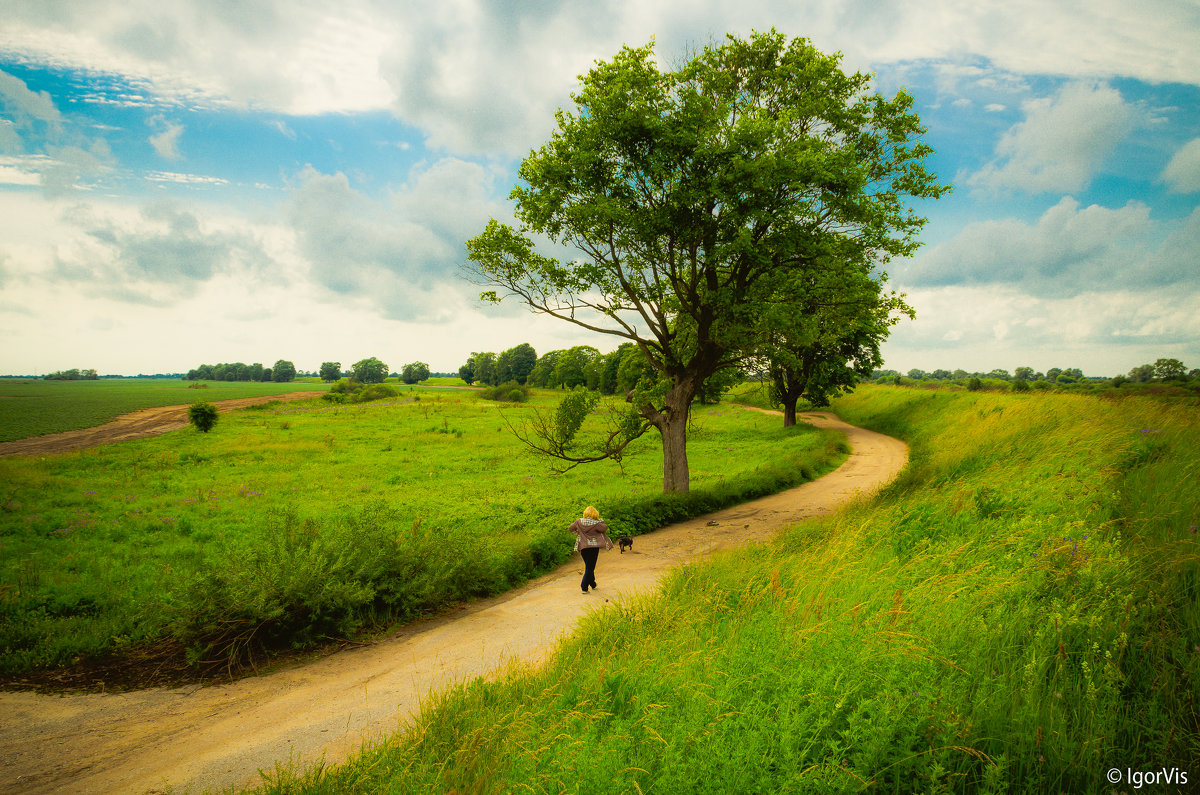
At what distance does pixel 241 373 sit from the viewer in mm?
152250

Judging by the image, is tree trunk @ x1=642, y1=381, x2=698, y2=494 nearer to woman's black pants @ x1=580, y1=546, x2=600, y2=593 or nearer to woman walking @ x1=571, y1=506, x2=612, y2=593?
woman walking @ x1=571, y1=506, x2=612, y2=593

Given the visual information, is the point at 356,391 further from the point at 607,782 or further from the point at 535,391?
the point at 607,782

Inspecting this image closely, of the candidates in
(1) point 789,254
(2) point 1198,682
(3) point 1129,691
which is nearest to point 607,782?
(3) point 1129,691

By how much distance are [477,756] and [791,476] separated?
20975mm

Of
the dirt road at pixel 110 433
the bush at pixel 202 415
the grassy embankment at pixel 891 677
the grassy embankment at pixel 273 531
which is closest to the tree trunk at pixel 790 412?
the grassy embankment at pixel 273 531

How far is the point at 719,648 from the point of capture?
17.5 feet

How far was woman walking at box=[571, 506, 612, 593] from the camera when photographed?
10.7 m

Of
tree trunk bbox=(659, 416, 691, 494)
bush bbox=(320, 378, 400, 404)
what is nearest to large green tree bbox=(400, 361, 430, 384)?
bush bbox=(320, 378, 400, 404)

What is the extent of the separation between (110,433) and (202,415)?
19.2 feet

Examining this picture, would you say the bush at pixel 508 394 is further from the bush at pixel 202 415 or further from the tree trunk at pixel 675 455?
the tree trunk at pixel 675 455

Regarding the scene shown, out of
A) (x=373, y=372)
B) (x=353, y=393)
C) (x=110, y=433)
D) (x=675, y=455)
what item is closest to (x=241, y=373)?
(x=373, y=372)

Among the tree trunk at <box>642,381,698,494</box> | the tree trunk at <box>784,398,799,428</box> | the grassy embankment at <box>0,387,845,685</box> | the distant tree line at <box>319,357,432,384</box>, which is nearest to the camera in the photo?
the grassy embankment at <box>0,387,845,685</box>

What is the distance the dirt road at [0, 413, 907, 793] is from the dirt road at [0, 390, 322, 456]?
99.5 ft

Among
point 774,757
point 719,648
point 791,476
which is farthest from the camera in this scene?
point 791,476
